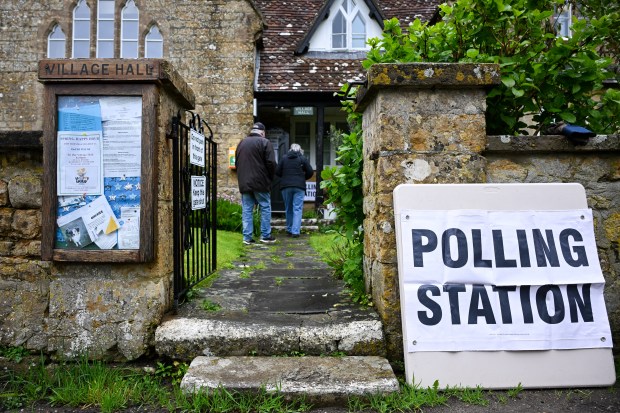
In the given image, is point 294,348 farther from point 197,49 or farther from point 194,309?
point 197,49

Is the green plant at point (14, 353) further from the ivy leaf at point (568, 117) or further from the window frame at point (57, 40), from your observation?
the window frame at point (57, 40)

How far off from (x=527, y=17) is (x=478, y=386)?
2556 millimetres

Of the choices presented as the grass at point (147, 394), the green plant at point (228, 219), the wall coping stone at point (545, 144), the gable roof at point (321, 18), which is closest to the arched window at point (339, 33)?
the gable roof at point (321, 18)

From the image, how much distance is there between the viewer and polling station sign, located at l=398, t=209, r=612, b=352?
9.05 feet

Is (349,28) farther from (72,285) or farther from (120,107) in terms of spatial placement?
(72,285)

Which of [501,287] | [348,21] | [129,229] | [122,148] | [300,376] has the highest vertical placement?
[348,21]

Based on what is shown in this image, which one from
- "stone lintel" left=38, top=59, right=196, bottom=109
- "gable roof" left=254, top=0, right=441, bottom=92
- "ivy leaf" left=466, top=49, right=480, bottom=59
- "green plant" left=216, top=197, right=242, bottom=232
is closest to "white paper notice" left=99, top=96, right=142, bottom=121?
"stone lintel" left=38, top=59, right=196, bottom=109

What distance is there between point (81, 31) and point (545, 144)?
40.2 ft

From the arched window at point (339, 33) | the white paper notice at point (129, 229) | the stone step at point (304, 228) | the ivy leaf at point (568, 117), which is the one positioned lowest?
the stone step at point (304, 228)

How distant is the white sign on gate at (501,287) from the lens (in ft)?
8.97

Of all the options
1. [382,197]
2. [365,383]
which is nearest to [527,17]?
[382,197]

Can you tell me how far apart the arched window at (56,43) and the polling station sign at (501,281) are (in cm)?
1197

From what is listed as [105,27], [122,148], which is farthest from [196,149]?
[105,27]

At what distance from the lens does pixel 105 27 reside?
1200 centimetres
